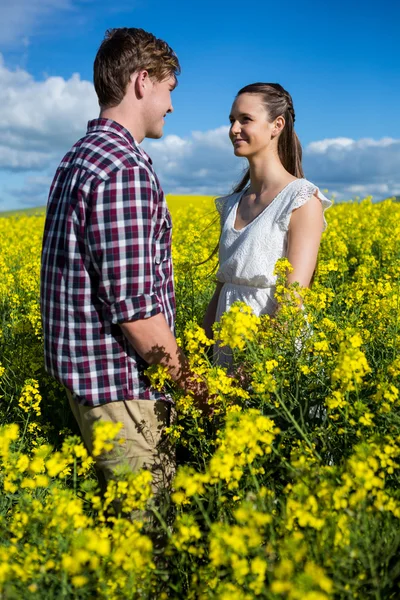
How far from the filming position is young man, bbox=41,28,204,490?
6.19 feet

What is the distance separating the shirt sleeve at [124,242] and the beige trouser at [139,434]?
15.9 inches

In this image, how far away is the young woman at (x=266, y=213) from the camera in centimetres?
263

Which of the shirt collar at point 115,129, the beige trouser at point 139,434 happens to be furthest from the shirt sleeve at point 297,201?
the beige trouser at point 139,434

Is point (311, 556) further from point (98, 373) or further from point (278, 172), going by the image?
point (278, 172)

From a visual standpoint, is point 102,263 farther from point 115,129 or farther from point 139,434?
point 139,434

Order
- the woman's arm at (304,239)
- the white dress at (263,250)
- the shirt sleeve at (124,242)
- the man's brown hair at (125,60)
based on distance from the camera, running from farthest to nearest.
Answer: the white dress at (263,250), the woman's arm at (304,239), the man's brown hair at (125,60), the shirt sleeve at (124,242)

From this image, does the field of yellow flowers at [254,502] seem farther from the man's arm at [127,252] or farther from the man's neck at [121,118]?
the man's neck at [121,118]

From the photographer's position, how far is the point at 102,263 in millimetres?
1906

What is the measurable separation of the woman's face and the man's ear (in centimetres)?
82

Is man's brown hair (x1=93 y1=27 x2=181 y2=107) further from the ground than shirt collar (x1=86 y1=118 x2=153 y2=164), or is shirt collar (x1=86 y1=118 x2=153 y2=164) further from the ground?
man's brown hair (x1=93 y1=27 x2=181 y2=107)

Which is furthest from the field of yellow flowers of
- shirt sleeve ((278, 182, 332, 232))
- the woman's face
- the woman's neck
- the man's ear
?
the man's ear

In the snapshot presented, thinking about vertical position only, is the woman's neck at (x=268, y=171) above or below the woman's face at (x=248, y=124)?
below

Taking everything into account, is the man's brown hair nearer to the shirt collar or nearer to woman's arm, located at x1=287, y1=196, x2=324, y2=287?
the shirt collar

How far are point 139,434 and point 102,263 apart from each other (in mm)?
710
